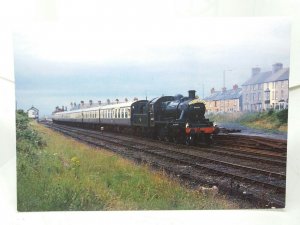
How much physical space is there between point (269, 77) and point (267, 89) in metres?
0.07

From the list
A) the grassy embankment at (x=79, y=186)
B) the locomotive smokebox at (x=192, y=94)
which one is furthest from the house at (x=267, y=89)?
the grassy embankment at (x=79, y=186)

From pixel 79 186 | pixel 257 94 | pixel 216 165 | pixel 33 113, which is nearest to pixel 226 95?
pixel 257 94

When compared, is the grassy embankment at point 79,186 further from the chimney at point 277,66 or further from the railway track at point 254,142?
the chimney at point 277,66

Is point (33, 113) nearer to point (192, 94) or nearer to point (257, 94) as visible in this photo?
point (192, 94)

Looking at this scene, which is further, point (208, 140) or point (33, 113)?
point (208, 140)

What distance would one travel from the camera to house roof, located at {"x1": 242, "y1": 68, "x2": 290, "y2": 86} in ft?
6.73

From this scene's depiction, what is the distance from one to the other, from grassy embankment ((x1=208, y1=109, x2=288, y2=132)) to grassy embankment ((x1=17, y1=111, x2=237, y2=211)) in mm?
458

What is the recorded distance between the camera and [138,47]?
2.06 metres

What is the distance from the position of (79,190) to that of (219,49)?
3.69 feet

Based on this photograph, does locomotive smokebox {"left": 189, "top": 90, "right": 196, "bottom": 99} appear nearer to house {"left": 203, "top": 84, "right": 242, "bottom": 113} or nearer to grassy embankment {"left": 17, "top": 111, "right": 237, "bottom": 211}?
house {"left": 203, "top": 84, "right": 242, "bottom": 113}

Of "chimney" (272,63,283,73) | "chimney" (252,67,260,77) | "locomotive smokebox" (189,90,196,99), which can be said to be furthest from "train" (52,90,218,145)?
"chimney" (272,63,283,73)

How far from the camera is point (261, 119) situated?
84.0 inches

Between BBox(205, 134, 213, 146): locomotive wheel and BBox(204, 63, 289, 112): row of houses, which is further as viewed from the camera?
BBox(205, 134, 213, 146): locomotive wheel

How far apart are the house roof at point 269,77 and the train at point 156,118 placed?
0.31 meters
